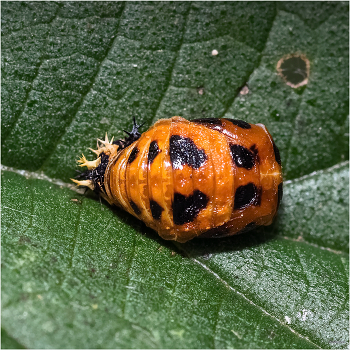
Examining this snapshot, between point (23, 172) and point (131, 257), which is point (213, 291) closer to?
point (131, 257)

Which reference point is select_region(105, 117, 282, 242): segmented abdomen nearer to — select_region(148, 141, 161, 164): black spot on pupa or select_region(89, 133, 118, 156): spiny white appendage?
select_region(148, 141, 161, 164): black spot on pupa

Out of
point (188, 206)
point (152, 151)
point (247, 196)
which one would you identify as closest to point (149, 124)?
point (152, 151)

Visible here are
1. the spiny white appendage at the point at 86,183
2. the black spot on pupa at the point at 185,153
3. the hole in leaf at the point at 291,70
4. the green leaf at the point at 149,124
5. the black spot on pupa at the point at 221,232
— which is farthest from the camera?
the hole in leaf at the point at 291,70

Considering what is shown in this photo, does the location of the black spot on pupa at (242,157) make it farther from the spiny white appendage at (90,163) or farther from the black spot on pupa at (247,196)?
the spiny white appendage at (90,163)

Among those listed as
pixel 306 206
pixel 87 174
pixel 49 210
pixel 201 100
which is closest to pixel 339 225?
pixel 306 206

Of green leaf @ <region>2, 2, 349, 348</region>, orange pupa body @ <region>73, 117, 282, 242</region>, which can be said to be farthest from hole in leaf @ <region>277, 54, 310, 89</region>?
orange pupa body @ <region>73, 117, 282, 242</region>

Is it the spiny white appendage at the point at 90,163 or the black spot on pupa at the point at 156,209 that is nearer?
the black spot on pupa at the point at 156,209

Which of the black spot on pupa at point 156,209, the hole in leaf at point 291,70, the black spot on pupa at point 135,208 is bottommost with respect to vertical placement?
the black spot on pupa at point 135,208

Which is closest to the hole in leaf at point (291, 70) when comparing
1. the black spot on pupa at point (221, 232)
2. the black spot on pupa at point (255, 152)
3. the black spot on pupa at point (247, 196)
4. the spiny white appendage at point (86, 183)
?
the black spot on pupa at point (255, 152)
